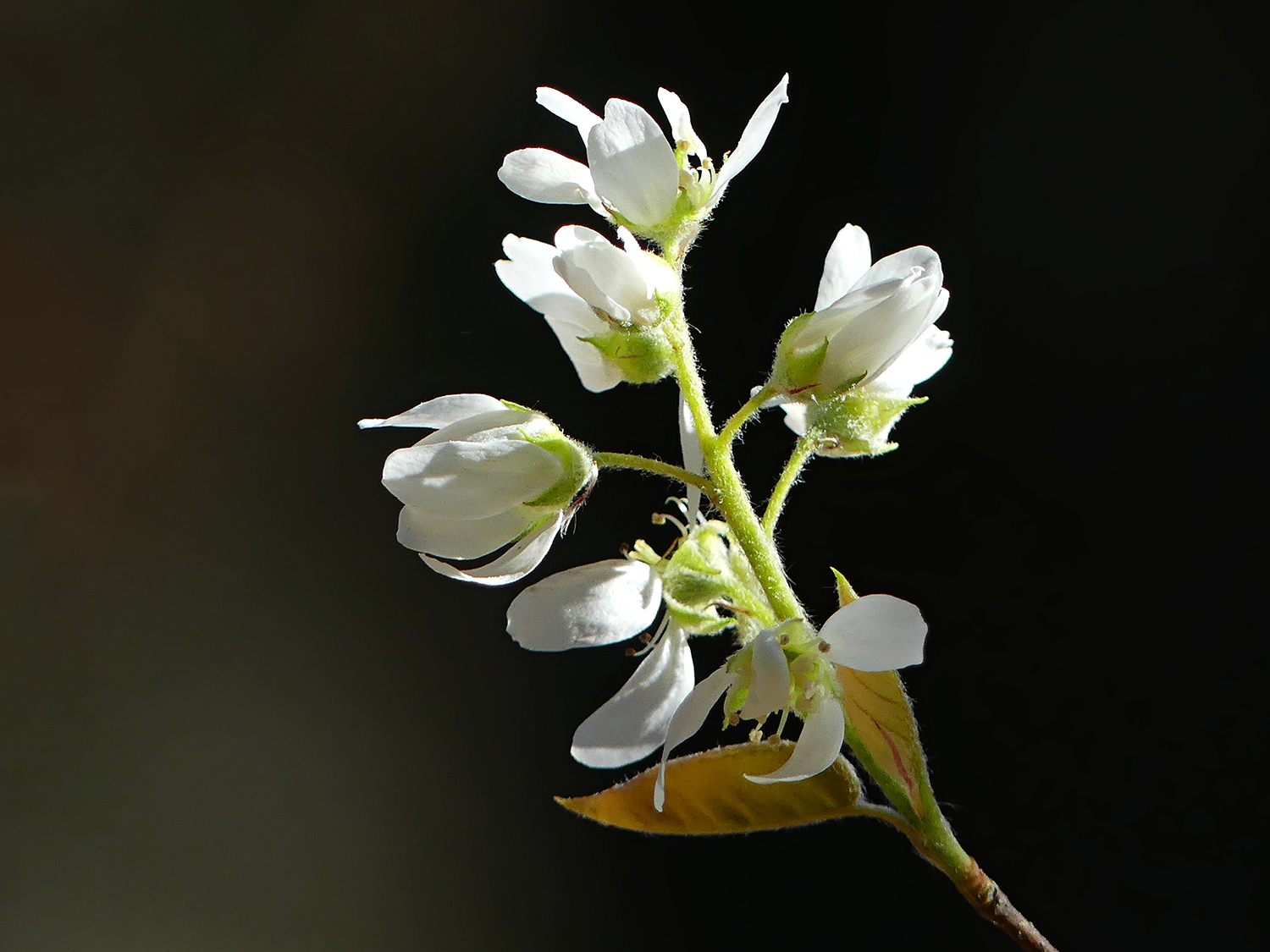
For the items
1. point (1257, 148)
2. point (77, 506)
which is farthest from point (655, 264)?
point (77, 506)

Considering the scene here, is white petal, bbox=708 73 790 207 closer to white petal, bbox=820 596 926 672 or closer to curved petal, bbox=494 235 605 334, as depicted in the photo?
curved petal, bbox=494 235 605 334

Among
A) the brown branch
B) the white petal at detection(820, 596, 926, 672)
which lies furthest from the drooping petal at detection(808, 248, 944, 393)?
the brown branch

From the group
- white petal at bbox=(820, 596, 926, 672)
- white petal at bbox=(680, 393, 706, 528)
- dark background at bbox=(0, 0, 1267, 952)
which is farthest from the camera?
dark background at bbox=(0, 0, 1267, 952)

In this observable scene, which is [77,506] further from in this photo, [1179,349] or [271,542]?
[1179,349]

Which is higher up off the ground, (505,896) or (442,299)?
(442,299)

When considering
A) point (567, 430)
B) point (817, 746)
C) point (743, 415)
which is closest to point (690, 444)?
point (743, 415)

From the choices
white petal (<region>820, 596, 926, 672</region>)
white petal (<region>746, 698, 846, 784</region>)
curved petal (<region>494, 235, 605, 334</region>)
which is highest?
curved petal (<region>494, 235, 605, 334</region>)

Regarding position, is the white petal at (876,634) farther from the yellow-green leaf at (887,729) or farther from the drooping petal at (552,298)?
the drooping petal at (552,298)

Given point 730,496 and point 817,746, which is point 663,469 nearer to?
point 730,496
